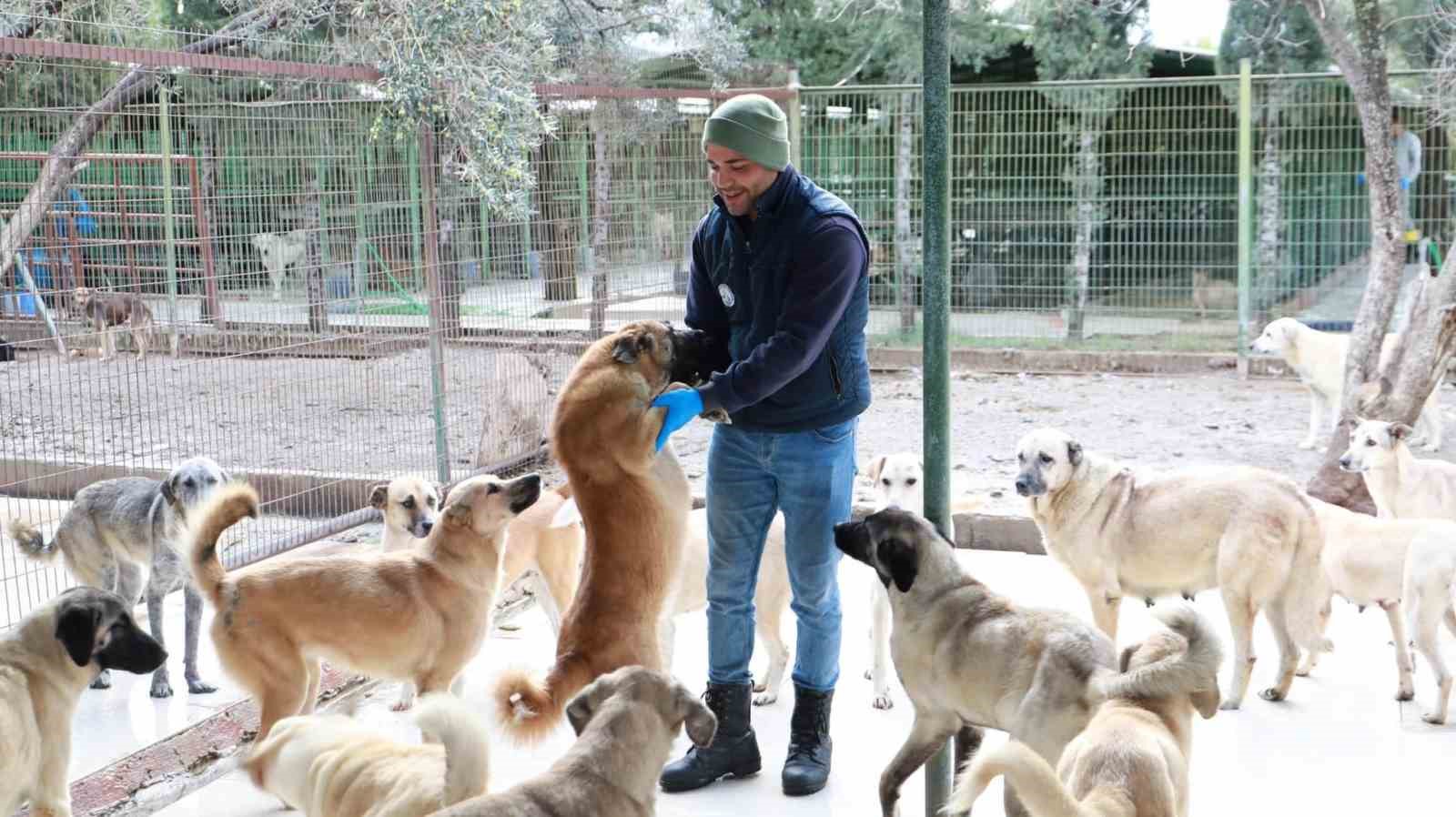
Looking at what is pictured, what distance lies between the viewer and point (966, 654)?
3.67 m

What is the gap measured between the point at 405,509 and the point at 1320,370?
702 centimetres

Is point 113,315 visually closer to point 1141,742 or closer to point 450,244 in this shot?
point 450,244

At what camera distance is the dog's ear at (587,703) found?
3.11 m

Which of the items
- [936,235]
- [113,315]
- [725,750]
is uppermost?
[936,235]

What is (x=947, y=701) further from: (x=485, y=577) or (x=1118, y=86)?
(x=1118, y=86)

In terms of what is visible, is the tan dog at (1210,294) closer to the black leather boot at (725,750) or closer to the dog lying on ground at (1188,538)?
the dog lying on ground at (1188,538)

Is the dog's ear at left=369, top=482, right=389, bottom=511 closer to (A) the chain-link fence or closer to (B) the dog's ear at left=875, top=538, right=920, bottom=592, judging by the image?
(A) the chain-link fence

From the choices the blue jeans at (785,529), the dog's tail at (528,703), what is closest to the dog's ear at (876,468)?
the blue jeans at (785,529)

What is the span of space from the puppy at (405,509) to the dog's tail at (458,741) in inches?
108

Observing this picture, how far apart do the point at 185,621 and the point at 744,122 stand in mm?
3121

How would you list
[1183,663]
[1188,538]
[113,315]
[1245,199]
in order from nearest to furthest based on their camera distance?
1. [1183,663]
2. [1188,538]
3. [113,315]
4. [1245,199]

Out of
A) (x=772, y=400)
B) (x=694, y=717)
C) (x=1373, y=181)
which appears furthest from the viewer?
(x=1373, y=181)

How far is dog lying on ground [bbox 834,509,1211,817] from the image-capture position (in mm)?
3463

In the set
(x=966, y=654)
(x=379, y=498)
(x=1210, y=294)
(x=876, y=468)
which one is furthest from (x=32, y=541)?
(x=1210, y=294)
